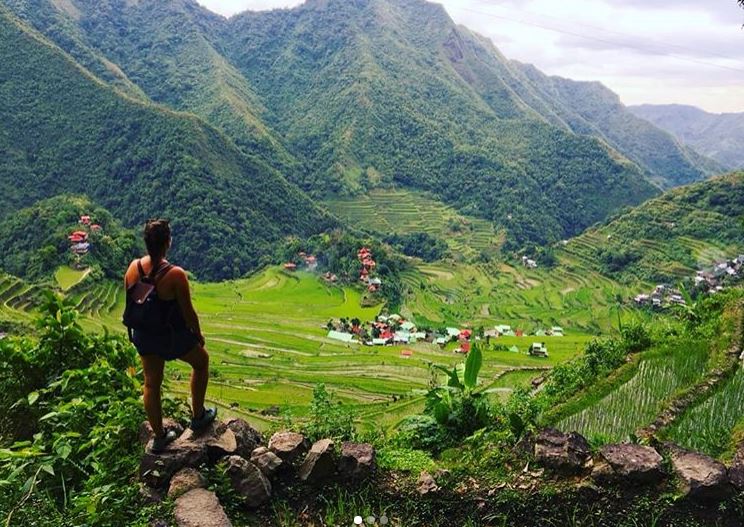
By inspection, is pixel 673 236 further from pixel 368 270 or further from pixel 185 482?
pixel 185 482

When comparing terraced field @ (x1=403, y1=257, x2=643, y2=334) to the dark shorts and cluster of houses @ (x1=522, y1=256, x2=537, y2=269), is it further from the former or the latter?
the dark shorts

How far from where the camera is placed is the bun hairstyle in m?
3.21

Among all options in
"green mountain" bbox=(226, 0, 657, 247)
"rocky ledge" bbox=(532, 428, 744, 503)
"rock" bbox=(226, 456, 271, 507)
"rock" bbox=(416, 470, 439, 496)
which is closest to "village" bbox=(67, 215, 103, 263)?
"rock" bbox=(226, 456, 271, 507)

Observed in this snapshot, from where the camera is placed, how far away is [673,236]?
59312mm

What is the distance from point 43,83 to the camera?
86.8 m

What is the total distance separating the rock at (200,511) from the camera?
116 inches

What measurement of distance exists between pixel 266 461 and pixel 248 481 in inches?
8.2

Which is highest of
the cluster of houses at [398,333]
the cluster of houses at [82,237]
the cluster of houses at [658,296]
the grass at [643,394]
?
the grass at [643,394]

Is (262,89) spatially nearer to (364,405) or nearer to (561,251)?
(561,251)

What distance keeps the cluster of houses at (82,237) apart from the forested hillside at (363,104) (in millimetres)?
57216

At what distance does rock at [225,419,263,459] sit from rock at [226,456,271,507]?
0.19 meters

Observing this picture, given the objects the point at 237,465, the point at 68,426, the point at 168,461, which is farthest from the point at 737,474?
the point at 68,426

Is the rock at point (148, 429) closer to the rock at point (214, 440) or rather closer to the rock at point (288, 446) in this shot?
the rock at point (214, 440)

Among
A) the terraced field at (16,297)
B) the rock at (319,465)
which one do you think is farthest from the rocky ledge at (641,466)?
the terraced field at (16,297)
